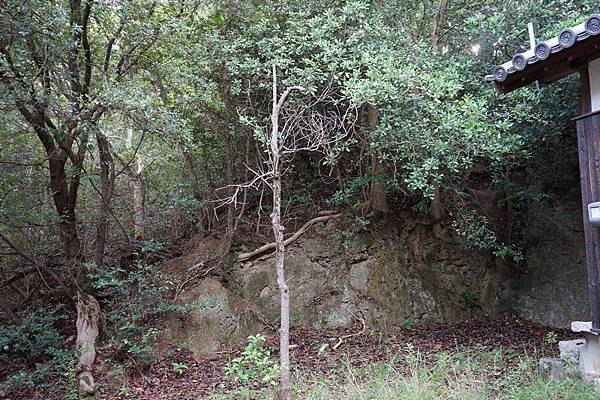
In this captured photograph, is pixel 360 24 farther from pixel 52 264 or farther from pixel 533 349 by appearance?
pixel 52 264

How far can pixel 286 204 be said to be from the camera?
7531 millimetres

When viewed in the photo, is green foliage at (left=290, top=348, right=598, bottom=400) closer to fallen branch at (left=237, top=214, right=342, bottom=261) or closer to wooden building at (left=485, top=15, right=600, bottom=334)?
wooden building at (left=485, top=15, right=600, bottom=334)

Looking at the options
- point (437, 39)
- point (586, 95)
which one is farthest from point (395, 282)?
point (437, 39)

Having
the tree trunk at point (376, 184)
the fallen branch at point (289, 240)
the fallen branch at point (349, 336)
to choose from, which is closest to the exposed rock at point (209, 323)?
the fallen branch at point (289, 240)

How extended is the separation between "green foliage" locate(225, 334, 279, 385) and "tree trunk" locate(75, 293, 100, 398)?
1691 millimetres

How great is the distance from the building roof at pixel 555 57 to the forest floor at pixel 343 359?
3168 mm

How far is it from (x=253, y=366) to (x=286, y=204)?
3157 mm

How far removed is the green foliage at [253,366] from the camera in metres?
3.85

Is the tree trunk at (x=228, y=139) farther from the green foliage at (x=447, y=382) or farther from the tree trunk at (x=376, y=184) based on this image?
the green foliage at (x=447, y=382)

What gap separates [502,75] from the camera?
4254 mm

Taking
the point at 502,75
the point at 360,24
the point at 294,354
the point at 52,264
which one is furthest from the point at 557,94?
the point at 52,264

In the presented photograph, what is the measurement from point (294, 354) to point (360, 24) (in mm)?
4758

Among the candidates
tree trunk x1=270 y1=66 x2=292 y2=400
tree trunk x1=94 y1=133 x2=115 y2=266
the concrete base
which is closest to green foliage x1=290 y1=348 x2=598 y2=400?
the concrete base

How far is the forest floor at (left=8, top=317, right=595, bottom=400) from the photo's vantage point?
4.73 meters
